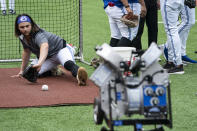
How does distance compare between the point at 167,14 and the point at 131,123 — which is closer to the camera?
the point at 131,123

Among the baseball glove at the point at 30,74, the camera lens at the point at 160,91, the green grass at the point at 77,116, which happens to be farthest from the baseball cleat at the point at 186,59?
the camera lens at the point at 160,91

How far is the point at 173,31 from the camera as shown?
25.2ft

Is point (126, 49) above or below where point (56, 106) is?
above

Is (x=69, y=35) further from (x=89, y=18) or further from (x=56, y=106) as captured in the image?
(x=56, y=106)

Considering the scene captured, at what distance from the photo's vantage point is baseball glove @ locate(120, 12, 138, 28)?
6.94m

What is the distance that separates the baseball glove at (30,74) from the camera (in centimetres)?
697

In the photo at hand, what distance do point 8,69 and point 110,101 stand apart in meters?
4.91

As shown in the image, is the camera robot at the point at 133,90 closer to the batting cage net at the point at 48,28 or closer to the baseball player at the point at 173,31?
the baseball player at the point at 173,31

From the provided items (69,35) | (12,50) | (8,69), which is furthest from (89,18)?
(8,69)

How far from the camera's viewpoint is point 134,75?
13.4 ft

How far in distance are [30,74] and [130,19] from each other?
1587 millimetres

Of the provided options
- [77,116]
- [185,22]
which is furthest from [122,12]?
[77,116]

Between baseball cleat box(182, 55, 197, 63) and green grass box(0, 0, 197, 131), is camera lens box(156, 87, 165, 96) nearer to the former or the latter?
green grass box(0, 0, 197, 131)

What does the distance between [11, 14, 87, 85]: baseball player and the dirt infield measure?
183 mm
